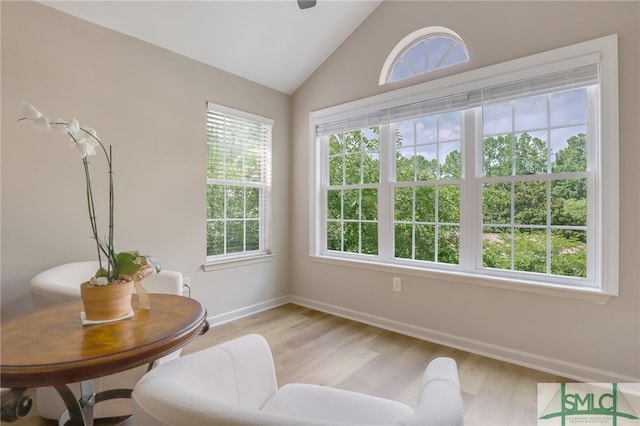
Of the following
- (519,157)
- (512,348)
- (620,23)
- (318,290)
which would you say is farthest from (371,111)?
(512,348)

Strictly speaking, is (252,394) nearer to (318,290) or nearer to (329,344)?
(329,344)

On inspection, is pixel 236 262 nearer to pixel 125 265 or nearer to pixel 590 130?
pixel 125 265

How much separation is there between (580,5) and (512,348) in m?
2.45

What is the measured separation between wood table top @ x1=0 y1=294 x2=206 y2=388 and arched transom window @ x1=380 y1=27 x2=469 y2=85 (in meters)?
2.77

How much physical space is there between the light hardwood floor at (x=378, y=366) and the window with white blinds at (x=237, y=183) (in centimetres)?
85

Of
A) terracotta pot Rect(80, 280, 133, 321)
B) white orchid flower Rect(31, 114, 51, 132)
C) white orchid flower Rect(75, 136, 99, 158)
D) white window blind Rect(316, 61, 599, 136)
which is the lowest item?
terracotta pot Rect(80, 280, 133, 321)

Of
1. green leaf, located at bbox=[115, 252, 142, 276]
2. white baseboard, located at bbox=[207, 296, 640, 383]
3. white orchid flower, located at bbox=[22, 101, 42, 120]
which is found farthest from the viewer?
white baseboard, located at bbox=[207, 296, 640, 383]

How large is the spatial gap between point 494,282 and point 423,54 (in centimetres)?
212

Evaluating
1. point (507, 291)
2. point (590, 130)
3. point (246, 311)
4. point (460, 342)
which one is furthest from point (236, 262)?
point (590, 130)

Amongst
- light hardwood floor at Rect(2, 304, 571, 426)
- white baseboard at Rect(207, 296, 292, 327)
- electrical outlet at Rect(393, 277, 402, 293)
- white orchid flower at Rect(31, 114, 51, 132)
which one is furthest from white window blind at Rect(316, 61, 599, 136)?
white orchid flower at Rect(31, 114, 51, 132)

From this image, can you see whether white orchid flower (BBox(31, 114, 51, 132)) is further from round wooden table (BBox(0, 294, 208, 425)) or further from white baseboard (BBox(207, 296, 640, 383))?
white baseboard (BBox(207, 296, 640, 383))

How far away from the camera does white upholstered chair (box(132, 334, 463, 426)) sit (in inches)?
24.3

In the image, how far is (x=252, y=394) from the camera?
1130 mm

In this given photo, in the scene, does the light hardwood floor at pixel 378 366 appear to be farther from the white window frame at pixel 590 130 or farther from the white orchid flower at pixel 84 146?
the white orchid flower at pixel 84 146
